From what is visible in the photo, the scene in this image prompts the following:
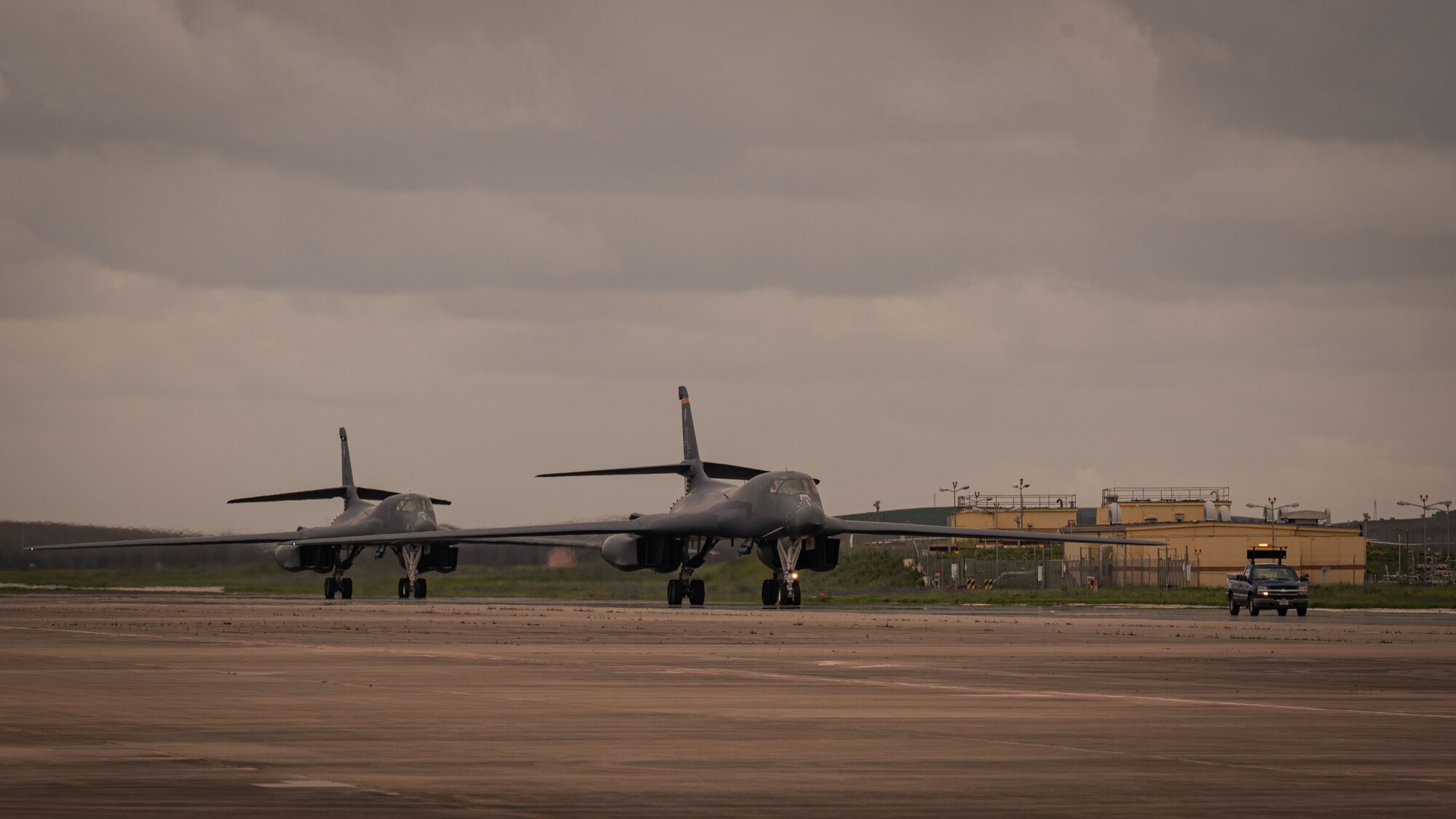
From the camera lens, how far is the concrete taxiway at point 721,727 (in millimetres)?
10758

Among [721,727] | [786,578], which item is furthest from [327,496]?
[721,727]

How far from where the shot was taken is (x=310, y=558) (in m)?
82.7

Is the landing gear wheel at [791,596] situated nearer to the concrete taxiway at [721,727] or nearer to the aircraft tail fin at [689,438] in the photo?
Answer: the aircraft tail fin at [689,438]

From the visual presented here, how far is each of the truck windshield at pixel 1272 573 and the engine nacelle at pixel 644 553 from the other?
65.5 feet

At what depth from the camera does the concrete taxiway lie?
1076 cm

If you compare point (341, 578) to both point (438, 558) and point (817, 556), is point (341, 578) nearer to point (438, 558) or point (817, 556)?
point (438, 558)

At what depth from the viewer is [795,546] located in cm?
6231

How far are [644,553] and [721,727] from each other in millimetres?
53043

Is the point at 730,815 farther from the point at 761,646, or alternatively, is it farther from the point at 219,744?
the point at 761,646

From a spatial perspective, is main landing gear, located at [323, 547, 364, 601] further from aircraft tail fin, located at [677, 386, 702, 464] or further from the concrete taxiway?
the concrete taxiway

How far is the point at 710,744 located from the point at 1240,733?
407cm

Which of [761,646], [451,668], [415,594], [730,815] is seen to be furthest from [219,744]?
[415,594]

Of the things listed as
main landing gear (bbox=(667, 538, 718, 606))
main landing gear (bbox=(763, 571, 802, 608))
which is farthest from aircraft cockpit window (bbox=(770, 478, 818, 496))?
main landing gear (bbox=(667, 538, 718, 606))

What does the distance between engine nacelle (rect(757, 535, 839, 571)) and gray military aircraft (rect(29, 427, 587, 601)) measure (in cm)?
1588
